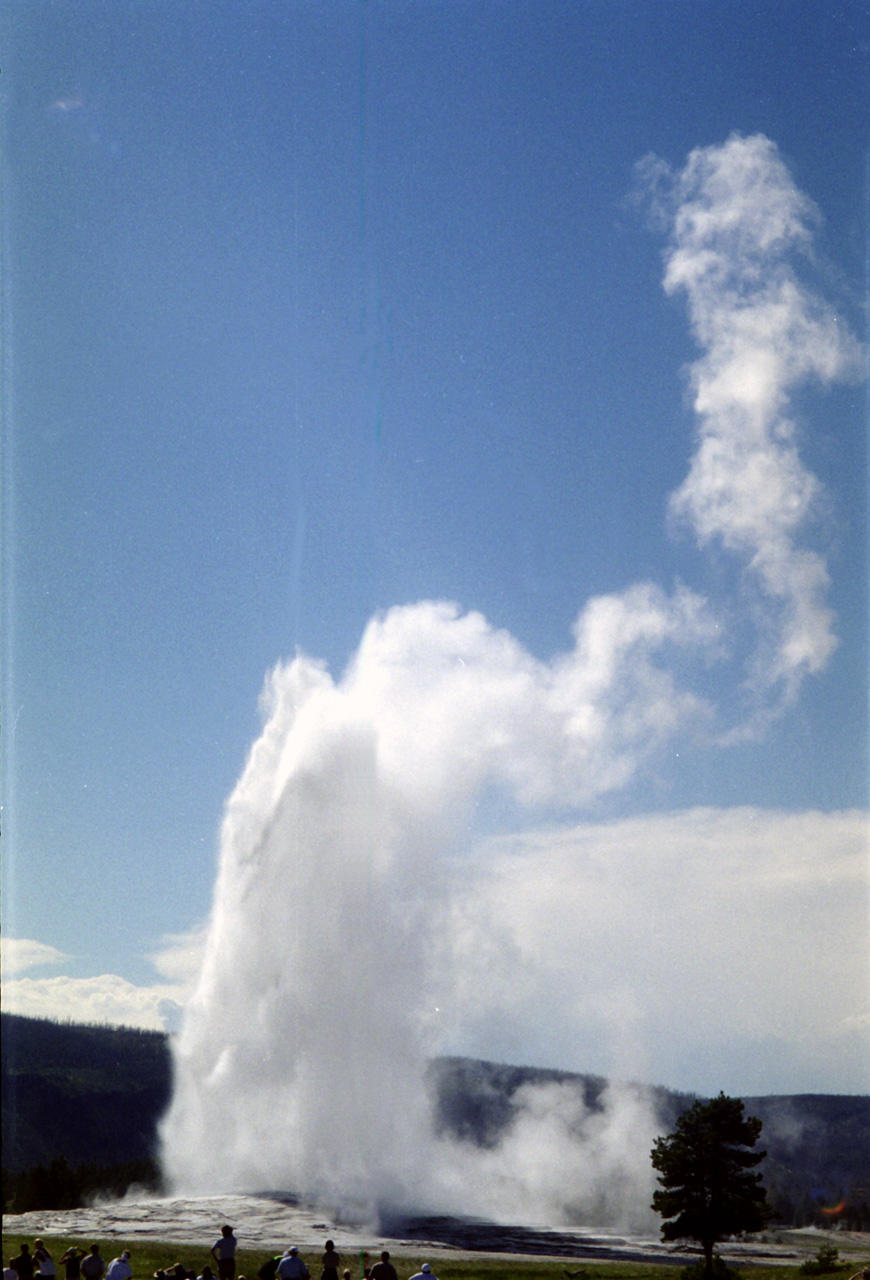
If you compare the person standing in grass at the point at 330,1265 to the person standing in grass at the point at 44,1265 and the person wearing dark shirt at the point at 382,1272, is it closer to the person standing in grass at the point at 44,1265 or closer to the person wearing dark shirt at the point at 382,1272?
the person wearing dark shirt at the point at 382,1272

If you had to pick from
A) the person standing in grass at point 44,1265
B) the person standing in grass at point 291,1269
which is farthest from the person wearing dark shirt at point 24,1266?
the person standing in grass at point 291,1269

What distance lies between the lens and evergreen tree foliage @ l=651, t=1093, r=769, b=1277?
50719mm

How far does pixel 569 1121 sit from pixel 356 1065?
97475mm

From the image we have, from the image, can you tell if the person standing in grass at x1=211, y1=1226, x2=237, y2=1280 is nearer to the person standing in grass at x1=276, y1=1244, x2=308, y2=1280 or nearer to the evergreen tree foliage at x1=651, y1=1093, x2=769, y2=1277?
the person standing in grass at x1=276, y1=1244, x2=308, y2=1280

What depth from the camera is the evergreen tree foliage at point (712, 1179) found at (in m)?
50.7

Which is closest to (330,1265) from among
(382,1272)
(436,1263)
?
(382,1272)

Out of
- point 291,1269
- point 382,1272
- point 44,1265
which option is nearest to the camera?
point 382,1272

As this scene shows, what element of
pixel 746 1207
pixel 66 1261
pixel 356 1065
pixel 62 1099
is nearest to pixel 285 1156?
pixel 356 1065

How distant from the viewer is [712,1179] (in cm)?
5116

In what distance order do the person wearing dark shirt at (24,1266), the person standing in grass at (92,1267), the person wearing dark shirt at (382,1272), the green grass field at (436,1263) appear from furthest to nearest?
the green grass field at (436,1263) < the person standing in grass at (92,1267) < the person wearing dark shirt at (24,1266) < the person wearing dark shirt at (382,1272)

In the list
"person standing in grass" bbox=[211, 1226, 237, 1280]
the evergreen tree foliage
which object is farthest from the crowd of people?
the evergreen tree foliage

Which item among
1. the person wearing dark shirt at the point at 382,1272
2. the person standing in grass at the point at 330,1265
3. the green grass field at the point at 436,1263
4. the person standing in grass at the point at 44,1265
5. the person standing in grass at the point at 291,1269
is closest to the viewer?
the person wearing dark shirt at the point at 382,1272

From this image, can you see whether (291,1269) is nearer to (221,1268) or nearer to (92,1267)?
(92,1267)

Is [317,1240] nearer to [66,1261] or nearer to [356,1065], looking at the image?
[66,1261]
